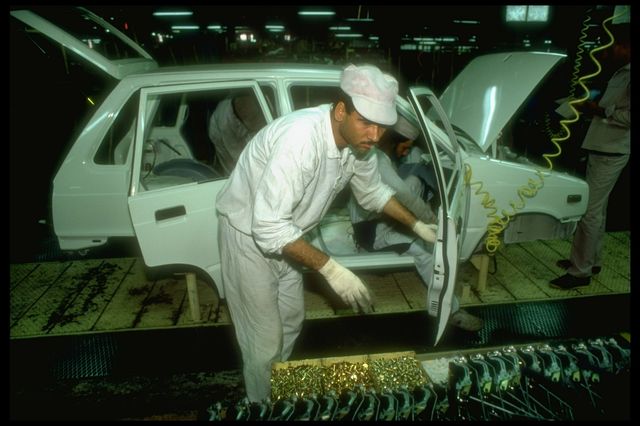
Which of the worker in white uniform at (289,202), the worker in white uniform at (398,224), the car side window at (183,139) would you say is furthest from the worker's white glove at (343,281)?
the car side window at (183,139)

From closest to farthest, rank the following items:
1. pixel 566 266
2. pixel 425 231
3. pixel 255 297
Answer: pixel 255 297, pixel 425 231, pixel 566 266

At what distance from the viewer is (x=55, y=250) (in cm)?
507

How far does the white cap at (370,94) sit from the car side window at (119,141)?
2.41 metres

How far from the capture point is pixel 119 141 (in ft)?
14.0

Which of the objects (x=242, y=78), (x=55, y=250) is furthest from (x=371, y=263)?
(x=55, y=250)

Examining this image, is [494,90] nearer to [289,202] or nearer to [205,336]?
[289,202]

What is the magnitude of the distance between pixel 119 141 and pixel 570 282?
486 centimetres

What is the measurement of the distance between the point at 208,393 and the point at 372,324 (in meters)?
1.49

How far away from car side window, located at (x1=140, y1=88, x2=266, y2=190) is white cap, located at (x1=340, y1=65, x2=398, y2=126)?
1.56 m

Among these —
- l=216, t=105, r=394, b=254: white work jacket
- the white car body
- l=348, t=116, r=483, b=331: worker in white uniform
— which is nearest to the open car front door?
the white car body

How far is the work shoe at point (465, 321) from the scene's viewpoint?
3455mm

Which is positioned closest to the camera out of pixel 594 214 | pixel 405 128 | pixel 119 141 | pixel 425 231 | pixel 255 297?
pixel 255 297

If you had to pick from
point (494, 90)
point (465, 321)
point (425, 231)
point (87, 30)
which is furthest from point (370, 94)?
point (87, 30)

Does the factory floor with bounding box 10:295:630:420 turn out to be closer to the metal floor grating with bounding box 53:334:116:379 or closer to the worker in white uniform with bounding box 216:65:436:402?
the metal floor grating with bounding box 53:334:116:379
